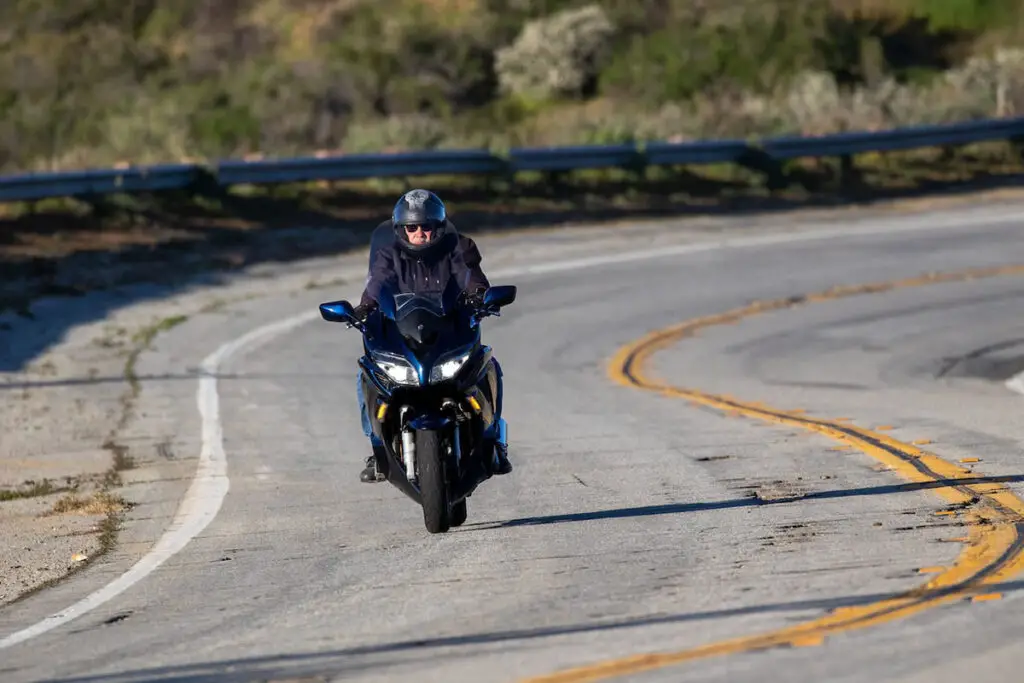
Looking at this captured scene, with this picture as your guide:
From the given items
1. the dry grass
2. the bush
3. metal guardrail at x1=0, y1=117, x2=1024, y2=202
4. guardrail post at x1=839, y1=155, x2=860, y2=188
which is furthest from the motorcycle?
the bush

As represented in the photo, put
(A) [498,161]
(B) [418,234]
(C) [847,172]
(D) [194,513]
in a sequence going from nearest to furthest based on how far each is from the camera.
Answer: (B) [418,234]
(D) [194,513]
(A) [498,161]
(C) [847,172]

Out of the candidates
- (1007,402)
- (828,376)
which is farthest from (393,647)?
(828,376)

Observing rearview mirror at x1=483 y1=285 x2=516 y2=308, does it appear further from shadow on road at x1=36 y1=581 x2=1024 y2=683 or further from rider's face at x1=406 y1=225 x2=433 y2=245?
shadow on road at x1=36 y1=581 x2=1024 y2=683

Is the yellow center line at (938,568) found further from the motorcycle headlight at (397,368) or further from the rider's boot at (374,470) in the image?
the rider's boot at (374,470)

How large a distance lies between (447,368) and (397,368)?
0.26 metres

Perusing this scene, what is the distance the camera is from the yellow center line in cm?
672

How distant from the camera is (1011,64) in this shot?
45781mm

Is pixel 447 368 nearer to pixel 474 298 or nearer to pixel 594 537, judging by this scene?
pixel 474 298

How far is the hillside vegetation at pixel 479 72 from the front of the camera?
41219mm

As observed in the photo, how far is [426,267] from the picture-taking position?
414 inches

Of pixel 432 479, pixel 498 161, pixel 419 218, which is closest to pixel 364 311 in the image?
pixel 419 218

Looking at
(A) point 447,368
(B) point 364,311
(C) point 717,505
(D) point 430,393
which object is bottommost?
(C) point 717,505

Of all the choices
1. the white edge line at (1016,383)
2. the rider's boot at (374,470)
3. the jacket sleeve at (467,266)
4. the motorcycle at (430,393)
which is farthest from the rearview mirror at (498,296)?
the white edge line at (1016,383)

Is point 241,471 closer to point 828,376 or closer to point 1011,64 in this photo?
point 828,376
